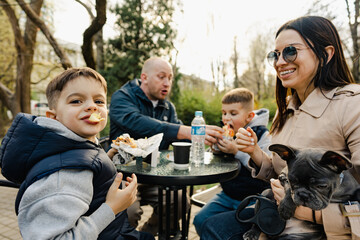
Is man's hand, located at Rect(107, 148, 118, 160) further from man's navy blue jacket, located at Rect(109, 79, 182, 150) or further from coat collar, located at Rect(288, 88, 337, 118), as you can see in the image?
coat collar, located at Rect(288, 88, 337, 118)

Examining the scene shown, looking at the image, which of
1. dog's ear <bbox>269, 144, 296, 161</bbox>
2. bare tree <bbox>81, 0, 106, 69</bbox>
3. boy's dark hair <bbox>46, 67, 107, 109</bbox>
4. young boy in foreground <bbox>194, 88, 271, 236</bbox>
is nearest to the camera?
dog's ear <bbox>269, 144, 296, 161</bbox>

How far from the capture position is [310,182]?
1239 mm

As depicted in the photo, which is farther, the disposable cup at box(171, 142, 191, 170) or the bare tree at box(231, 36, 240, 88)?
the bare tree at box(231, 36, 240, 88)

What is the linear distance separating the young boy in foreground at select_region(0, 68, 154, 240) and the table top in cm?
27

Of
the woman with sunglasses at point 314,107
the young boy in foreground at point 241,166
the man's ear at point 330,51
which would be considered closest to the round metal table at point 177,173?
the young boy in foreground at point 241,166

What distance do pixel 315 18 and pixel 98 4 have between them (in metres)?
4.22

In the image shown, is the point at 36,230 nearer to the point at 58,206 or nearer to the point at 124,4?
the point at 58,206

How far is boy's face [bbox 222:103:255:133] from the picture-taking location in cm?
298

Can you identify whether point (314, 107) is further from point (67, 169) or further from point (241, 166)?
point (67, 169)

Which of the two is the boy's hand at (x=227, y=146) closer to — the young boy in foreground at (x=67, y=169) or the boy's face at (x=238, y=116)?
the boy's face at (x=238, y=116)

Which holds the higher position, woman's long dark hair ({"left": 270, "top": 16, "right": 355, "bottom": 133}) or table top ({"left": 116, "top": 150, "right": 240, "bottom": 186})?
woman's long dark hair ({"left": 270, "top": 16, "right": 355, "bottom": 133})

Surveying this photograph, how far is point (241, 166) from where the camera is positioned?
2662mm

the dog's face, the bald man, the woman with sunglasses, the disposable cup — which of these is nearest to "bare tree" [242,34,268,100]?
the bald man

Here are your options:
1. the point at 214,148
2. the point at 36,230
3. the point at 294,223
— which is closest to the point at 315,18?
the point at 294,223
